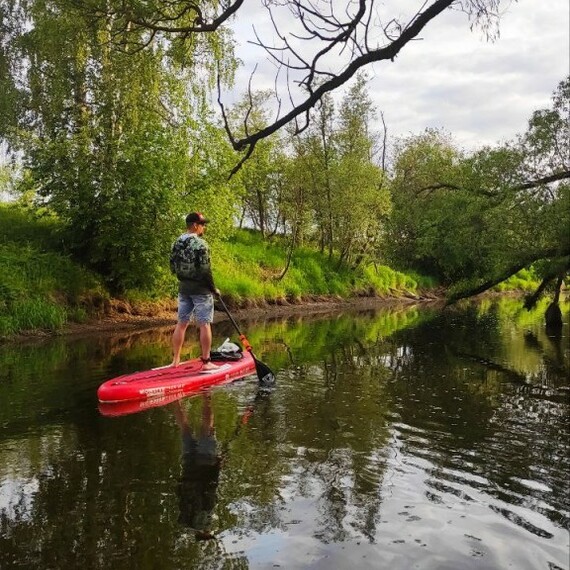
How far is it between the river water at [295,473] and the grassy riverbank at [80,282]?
528 cm

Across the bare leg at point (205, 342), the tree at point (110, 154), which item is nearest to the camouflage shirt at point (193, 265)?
the bare leg at point (205, 342)

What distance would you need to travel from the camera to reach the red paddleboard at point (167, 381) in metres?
8.10

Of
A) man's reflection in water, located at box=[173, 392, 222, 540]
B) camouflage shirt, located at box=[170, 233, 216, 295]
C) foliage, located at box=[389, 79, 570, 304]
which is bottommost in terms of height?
man's reflection in water, located at box=[173, 392, 222, 540]

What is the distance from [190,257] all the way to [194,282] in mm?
402

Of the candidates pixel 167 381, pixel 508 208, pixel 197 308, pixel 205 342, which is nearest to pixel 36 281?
pixel 197 308

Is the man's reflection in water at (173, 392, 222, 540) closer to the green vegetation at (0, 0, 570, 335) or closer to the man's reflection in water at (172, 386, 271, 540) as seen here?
the man's reflection in water at (172, 386, 271, 540)

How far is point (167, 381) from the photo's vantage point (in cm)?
861

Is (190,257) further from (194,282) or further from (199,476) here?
(199,476)

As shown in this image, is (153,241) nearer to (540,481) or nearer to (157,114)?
(157,114)

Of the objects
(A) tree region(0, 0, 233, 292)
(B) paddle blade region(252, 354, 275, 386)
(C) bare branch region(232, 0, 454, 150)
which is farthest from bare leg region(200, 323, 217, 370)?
(A) tree region(0, 0, 233, 292)

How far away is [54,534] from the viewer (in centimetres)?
406

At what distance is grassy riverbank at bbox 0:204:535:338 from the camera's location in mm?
15812

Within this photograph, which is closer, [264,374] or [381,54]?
[381,54]

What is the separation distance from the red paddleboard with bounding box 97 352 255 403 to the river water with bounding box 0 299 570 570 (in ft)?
1.07
